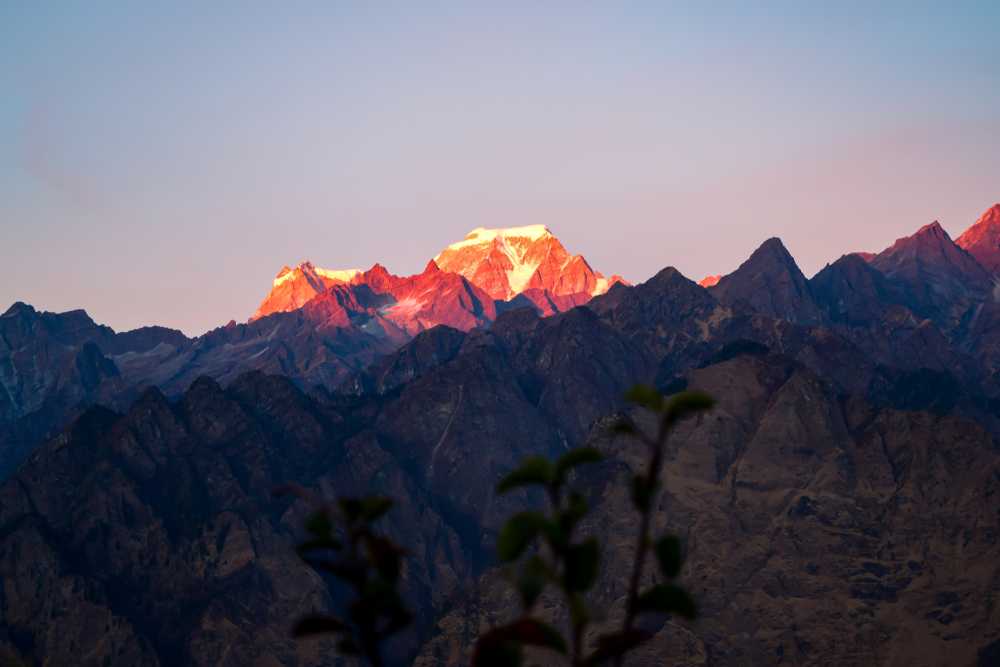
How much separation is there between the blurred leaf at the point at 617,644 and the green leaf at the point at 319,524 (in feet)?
10.8

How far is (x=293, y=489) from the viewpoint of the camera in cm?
1518

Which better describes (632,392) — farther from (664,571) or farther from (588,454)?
(664,571)

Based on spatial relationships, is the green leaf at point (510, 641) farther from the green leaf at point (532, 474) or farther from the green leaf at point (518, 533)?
the green leaf at point (532, 474)

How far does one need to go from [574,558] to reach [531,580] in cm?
56

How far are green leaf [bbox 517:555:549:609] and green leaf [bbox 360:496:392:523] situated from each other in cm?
218

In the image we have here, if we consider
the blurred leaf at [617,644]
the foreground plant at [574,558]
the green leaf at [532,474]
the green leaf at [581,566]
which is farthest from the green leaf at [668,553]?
the green leaf at [532,474]

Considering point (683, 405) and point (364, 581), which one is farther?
point (364, 581)

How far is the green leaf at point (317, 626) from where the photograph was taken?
15141 millimetres

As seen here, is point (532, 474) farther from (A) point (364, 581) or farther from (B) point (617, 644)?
(A) point (364, 581)

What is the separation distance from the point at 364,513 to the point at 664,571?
3339mm

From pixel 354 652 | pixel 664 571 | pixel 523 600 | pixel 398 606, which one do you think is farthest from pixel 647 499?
pixel 354 652

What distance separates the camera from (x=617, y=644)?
1484 cm

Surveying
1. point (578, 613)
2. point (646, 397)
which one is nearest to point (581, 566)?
point (578, 613)

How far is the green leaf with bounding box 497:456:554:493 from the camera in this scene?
50.0ft
